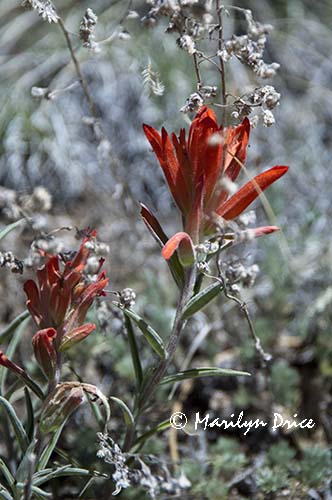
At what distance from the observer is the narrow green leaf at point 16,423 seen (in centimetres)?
124

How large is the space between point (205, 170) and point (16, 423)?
23.3 inches

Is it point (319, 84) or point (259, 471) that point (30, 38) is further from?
point (259, 471)

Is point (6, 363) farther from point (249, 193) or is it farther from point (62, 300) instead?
point (249, 193)

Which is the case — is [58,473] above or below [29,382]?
below

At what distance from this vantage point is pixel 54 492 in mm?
1574

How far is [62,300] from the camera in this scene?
120 cm

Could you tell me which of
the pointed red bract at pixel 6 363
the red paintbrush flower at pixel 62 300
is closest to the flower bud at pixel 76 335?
the red paintbrush flower at pixel 62 300

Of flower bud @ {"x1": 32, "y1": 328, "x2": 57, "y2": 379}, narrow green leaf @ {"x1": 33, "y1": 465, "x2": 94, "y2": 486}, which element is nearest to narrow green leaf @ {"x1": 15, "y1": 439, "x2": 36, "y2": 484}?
narrow green leaf @ {"x1": 33, "y1": 465, "x2": 94, "y2": 486}

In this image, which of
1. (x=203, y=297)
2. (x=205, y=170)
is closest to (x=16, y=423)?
(x=203, y=297)

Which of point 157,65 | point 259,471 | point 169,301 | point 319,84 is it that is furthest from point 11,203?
point 319,84

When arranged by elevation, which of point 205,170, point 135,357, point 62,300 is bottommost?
point 135,357

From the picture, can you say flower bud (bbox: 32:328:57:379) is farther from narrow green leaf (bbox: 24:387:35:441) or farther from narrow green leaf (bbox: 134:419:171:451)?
narrow green leaf (bbox: 134:419:171:451)

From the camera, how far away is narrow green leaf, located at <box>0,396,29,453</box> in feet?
4.06

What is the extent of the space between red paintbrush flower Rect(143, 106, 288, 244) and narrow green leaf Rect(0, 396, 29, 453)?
47cm
